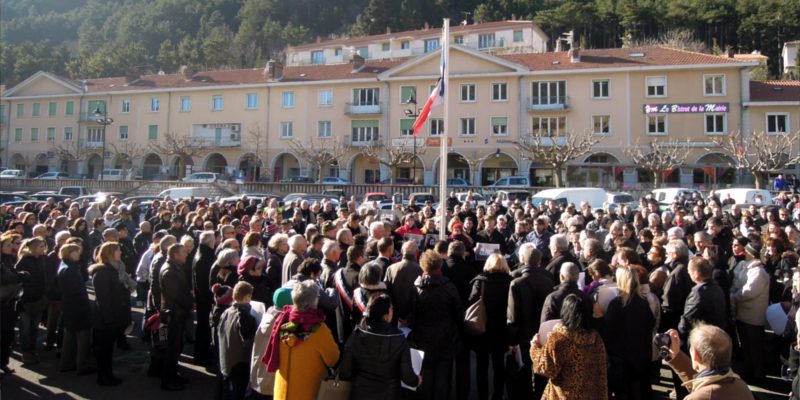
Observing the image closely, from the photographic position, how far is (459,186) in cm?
3588

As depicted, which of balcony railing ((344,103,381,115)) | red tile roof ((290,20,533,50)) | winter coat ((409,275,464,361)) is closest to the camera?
winter coat ((409,275,464,361))

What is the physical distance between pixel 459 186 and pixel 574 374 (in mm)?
32064

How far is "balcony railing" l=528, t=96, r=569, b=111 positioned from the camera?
132 ft

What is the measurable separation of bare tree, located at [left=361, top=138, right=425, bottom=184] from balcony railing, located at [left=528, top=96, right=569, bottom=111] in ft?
29.4

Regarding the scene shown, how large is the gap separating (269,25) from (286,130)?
42040mm

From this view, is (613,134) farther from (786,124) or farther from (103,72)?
(103,72)

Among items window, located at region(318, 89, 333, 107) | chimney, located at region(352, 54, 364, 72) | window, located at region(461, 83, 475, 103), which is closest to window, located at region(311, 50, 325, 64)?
chimney, located at region(352, 54, 364, 72)

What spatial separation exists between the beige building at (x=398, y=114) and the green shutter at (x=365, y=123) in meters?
0.08

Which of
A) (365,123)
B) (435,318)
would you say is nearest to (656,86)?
(365,123)

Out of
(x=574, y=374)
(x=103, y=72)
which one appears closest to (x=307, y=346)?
(x=574, y=374)

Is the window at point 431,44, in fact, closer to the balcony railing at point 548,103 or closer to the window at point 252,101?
the window at point 252,101

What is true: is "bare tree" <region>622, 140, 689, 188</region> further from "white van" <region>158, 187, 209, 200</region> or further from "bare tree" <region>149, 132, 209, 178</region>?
"bare tree" <region>149, 132, 209, 178</region>

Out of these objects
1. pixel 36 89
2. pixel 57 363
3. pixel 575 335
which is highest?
pixel 36 89

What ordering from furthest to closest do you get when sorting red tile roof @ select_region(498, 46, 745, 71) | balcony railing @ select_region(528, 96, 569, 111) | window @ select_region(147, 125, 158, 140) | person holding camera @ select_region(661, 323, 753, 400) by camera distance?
window @ select_region(147, 125, 158, 140), balcony railing @ select_region(528, 96, 569, 111), red tile roof @ select_region(498, 46, 745, 71), person holding camera @ select_region(661, 323, 753, 400)
